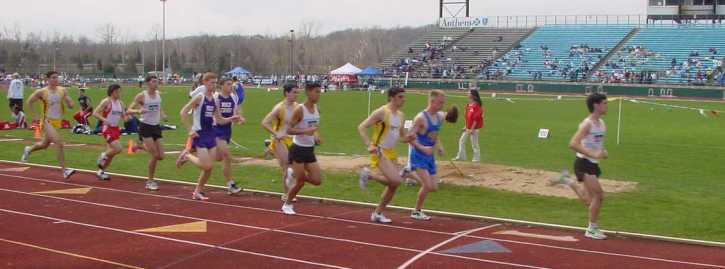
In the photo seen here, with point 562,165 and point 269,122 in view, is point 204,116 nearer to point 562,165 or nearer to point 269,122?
point 269,122

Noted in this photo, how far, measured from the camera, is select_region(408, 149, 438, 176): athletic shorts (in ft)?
35.2

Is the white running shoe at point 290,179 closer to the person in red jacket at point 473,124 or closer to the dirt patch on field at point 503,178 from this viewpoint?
the dirt patch on field at point 503,178

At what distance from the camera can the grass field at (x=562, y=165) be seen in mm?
11812

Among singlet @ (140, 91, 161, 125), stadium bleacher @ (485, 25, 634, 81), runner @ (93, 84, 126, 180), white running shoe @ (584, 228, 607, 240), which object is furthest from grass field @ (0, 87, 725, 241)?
stadium bleacher @ (485, 25, 634, 81)

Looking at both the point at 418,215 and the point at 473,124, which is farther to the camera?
the point at 473,124

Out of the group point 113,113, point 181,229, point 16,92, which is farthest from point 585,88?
point 181,229

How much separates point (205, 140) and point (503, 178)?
17.2ft

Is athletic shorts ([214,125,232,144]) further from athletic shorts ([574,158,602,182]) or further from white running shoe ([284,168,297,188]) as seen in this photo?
athletic shorts ([574,158,602,182])

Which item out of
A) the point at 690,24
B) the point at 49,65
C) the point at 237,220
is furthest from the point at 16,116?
the point at 49,65

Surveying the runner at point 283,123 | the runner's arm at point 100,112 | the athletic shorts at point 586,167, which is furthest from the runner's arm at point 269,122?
the athletic shorts at point 586,167

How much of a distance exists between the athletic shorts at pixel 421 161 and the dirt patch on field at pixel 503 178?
10.6ft

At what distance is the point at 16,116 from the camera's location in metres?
28.2

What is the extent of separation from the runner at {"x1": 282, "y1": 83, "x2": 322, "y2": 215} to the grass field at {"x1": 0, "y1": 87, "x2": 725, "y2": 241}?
206 centimetres

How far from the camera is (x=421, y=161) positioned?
10750 millimetres
